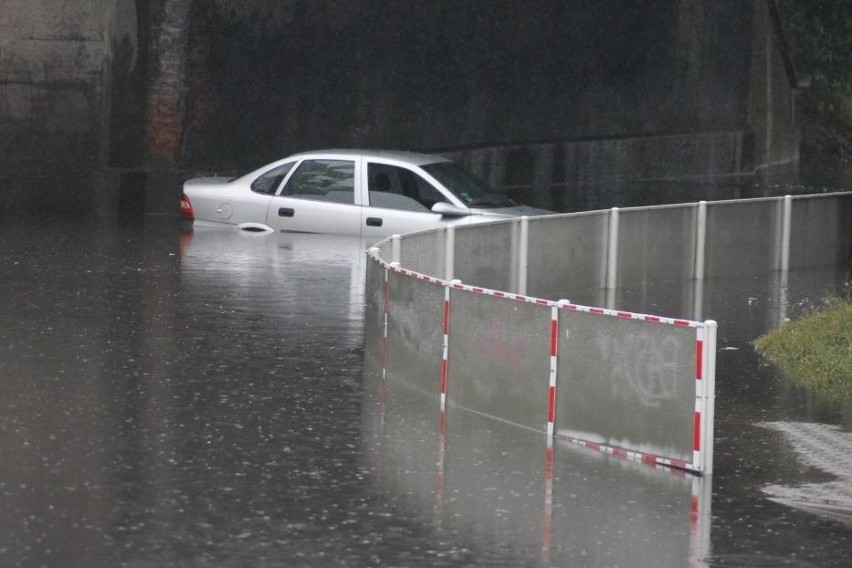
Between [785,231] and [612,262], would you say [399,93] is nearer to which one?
[785,231]

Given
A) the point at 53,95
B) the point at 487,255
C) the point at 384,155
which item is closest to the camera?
the point at 487,255

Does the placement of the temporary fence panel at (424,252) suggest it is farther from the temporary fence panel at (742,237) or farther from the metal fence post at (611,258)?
the temporary fence panel at (742,237)

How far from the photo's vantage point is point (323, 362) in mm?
13344

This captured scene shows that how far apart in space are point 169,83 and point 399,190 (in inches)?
219

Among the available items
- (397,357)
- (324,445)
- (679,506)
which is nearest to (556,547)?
(679,506)

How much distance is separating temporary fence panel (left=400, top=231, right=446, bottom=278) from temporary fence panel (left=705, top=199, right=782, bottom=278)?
14.6ft

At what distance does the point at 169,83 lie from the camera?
2420cm

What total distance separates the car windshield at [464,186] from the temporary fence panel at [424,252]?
361cm

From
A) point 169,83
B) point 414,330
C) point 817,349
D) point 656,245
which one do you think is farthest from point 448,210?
point 414,330

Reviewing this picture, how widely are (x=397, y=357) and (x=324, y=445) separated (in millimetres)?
2205

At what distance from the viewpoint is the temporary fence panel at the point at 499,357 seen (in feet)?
36.0

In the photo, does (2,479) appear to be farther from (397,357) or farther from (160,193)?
(160,193)

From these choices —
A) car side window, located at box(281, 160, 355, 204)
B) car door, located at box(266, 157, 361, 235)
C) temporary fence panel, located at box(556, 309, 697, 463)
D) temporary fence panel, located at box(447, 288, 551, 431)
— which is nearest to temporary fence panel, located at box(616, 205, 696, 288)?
car door, located at box(266, 157, 361, 235)

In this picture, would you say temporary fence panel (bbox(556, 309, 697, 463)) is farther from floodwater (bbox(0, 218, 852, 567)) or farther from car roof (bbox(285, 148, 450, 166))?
car roof (bbox(285, 148, 450, 166))
